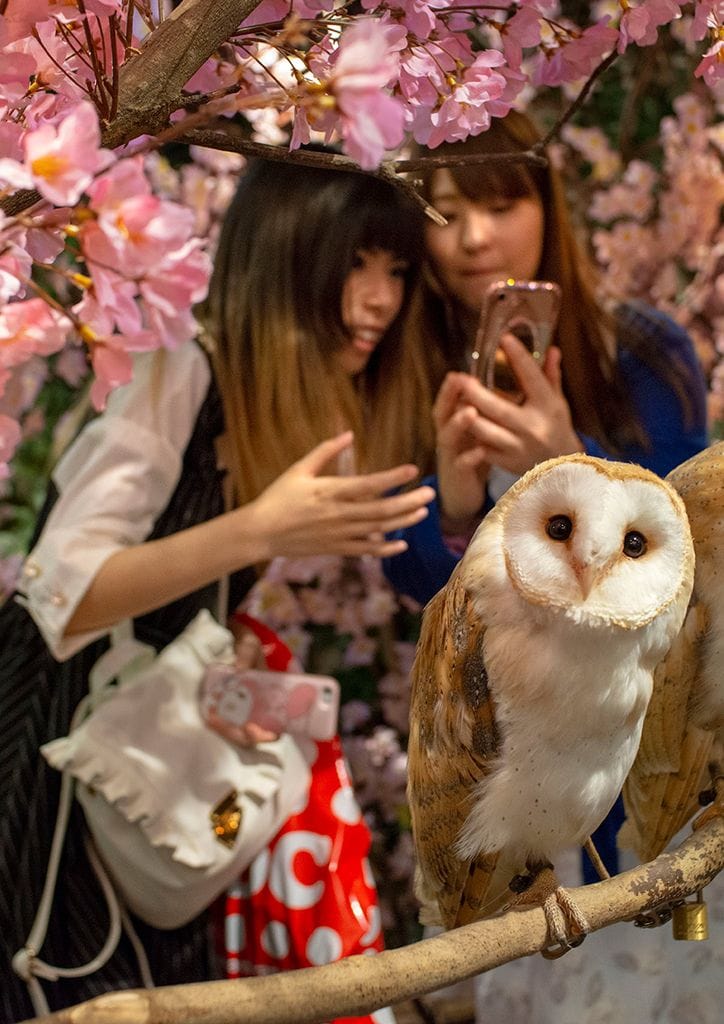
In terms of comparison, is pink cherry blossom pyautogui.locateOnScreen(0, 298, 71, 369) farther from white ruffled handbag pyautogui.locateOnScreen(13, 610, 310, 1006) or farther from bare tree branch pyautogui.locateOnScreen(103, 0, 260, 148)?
white ruffled handbag pyautogui.locateOnScreen(13, 610, 310, 1006)

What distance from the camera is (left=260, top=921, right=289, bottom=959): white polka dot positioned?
93 centimetres

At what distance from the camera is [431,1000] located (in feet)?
4.25

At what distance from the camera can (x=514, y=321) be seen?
0.81 m

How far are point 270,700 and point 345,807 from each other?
116mm

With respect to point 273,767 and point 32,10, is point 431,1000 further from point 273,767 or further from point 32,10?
point 32,10

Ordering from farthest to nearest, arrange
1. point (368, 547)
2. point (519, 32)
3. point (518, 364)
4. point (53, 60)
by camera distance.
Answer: point (368, 547) < point (518, 364) < point (519, 32) < point (53, 60)

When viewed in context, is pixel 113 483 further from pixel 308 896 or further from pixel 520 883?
pixel 520 883

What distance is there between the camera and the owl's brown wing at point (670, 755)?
21.4 inches

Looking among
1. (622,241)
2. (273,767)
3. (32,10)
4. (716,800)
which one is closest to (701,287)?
(622,241)

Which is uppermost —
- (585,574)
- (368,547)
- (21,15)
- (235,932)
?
(21,15)

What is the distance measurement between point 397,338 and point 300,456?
13 centimetres

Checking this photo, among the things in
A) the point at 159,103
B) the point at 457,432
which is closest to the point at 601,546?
the point at 159,103

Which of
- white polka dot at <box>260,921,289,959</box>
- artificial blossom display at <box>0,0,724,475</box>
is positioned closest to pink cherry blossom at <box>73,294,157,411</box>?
artificial blossom display at <box>0,0,724,475</box>

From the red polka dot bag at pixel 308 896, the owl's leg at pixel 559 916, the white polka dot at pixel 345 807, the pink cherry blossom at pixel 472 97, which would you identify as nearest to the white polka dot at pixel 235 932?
the red polka dot bag at pixel 308 896
